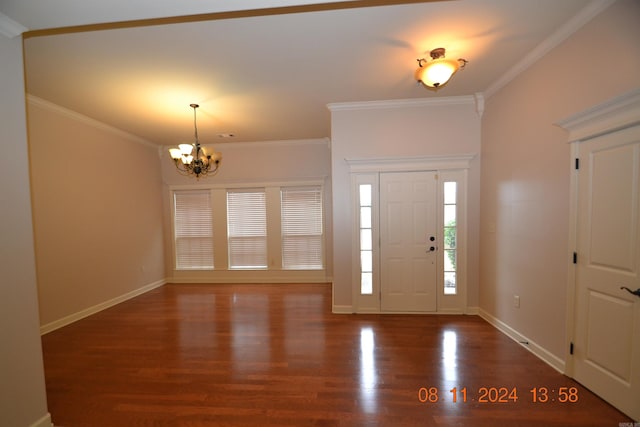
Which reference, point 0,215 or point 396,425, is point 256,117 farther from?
point 396,425

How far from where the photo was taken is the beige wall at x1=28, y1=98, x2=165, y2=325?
10.5ft

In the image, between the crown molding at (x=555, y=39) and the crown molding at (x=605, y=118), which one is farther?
the crown molding at (x=555, y=39)

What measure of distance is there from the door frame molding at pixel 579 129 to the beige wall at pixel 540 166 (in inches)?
2.3

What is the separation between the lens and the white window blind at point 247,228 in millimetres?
5418

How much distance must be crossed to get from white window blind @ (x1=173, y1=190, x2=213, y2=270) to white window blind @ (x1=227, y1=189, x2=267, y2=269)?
0.52m

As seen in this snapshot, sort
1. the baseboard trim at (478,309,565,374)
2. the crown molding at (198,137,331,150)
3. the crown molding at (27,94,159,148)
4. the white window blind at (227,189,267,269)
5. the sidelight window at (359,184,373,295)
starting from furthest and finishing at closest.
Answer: the white window blind at (227,189,267,269) < the crown molding at (198,137,331,150) < the sidelight window at (359,184,373,295) < the crown molding at (27,94,159,148) < the baseboard trim at (478,309,565,374)

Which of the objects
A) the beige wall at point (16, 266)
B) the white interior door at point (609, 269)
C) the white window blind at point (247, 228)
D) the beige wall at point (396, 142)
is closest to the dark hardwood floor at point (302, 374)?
the white interior door at point (609, 269)

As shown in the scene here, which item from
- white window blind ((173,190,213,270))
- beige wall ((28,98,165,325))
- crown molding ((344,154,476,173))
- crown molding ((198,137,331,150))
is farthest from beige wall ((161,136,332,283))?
crown molding ((344,154,476,173))

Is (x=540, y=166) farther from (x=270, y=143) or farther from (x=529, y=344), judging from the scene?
(x=270, y=143)

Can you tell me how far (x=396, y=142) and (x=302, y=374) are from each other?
317 centimetres

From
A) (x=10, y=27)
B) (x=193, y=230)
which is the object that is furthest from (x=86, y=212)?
(x=10, y=27)

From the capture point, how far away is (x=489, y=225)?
3215mm

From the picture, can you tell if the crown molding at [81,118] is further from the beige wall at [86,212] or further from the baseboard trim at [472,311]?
the baseboard trim at [472,311]

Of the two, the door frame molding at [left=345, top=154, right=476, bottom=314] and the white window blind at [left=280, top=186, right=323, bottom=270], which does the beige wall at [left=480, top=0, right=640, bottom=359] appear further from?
the white window blind at [left=280, top=186, right=323, bottom=270]
